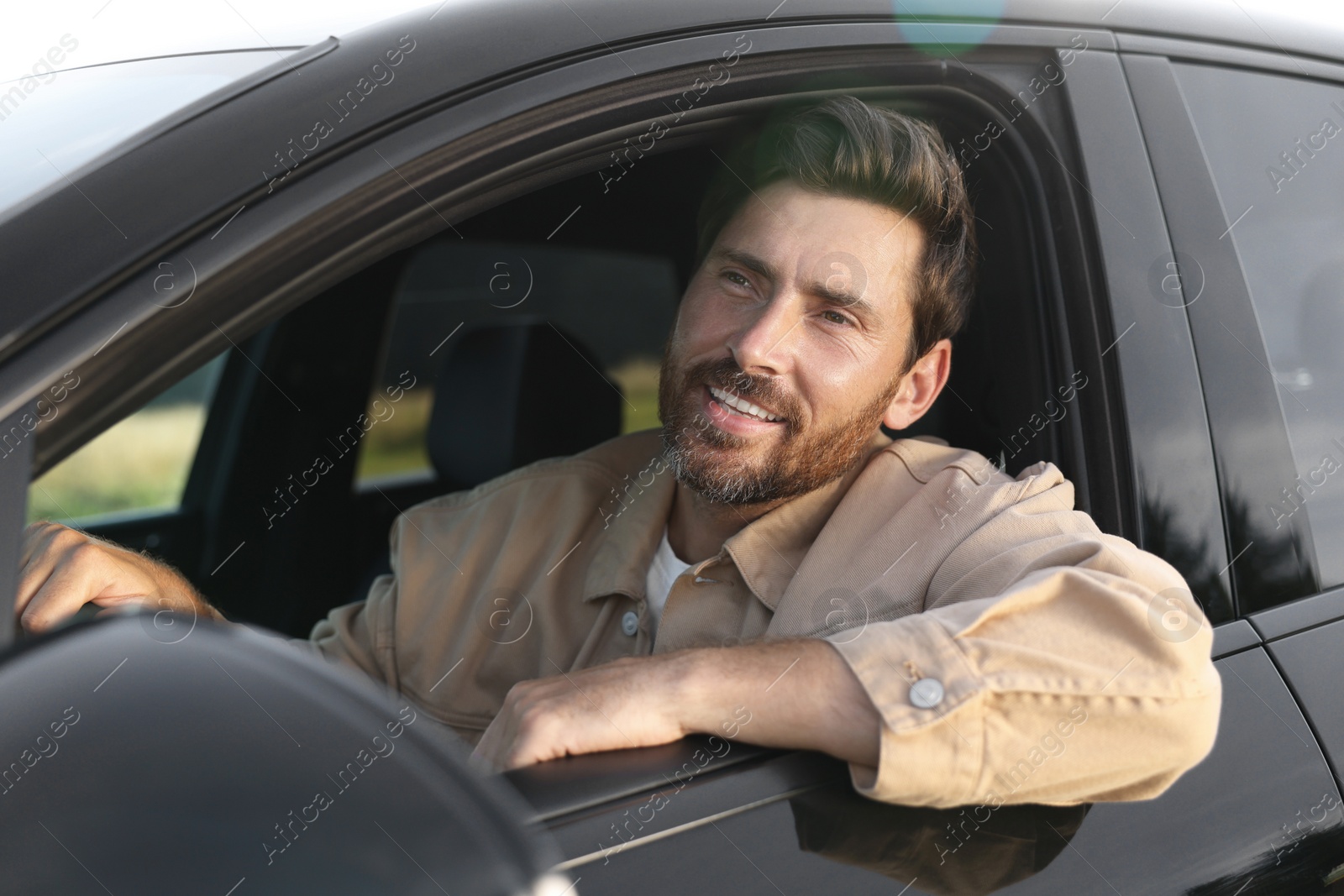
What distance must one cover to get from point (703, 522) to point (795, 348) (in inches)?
14.5

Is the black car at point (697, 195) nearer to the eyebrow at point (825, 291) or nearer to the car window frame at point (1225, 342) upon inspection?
the car window frame at point (1225, 342)

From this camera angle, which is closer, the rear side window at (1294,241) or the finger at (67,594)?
the finger at (67,594)

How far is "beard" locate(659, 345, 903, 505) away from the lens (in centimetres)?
186

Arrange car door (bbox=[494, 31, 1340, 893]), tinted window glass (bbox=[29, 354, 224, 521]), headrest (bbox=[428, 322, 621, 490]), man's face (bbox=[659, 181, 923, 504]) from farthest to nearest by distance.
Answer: headrest (bbox=[428, 322, 621, 490]) → tinted window glass (bbox=[29, 354, 224, 521]) → man's face (bbox=[659, 181, 923, 504]) → car door (bbox=[494, 31, 1340, 893])

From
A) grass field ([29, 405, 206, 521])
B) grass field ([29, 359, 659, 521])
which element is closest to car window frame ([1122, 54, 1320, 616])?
grass field ([29, 359, 659, 521])

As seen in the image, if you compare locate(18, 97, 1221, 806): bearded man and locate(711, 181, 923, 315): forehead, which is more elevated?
locate(711, 181, 923, 315): forehead

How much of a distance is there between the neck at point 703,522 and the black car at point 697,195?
428 mm

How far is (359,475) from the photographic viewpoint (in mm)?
3215

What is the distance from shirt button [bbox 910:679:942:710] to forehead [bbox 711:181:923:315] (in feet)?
2.84

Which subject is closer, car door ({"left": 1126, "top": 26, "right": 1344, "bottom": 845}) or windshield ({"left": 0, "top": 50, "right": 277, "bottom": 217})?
windshield ({"left": 0, "top": 50, "right": 277, "bottom": 217})

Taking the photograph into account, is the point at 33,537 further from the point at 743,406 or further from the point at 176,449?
the point at 176,449

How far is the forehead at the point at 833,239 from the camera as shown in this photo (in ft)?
6.25

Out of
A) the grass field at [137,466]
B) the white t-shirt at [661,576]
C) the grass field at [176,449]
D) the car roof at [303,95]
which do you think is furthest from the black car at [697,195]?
the grass field at [176,449]

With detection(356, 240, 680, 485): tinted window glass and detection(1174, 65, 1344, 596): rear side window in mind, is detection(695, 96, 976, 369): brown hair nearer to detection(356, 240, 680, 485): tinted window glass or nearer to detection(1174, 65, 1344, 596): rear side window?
Result: detection(1174, 65, 1344, 596): rear side window
